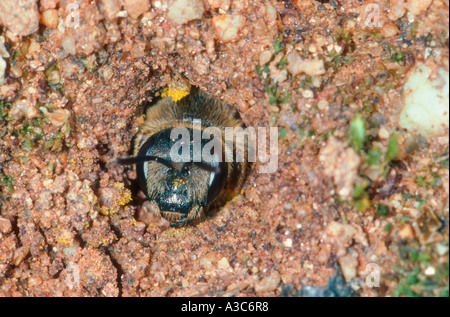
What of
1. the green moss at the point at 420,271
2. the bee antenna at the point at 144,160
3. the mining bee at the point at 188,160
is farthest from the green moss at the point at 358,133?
the bee antenna at the point at 144,160

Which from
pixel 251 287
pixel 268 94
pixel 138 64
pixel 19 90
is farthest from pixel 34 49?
pixel 251 287

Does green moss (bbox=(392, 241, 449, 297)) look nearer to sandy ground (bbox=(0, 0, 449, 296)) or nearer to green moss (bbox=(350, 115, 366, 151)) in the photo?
sandy ground (bbox=(0, 0, 449, 296))

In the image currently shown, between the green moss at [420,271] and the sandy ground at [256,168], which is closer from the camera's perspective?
the green moss at [420,271]

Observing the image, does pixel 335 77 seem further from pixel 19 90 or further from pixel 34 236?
pixel 34 236

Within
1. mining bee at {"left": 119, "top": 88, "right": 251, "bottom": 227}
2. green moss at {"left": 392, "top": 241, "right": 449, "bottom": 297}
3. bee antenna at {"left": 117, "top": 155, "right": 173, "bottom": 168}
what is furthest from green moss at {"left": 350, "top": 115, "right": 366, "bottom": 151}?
bee antenna at {"left": 117, "top": 155, "right": 173, "bottom": 168}

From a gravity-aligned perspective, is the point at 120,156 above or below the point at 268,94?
below

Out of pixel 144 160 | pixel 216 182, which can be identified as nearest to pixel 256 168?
pixel 216 182

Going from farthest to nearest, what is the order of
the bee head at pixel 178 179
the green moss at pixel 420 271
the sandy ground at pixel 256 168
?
the bee head at pixel 178 179
the sandy ground at pixel 256 168
the green moss at pixel 420 271

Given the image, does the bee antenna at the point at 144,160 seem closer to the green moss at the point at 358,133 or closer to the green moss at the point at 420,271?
the green moss at the point at 358,133
